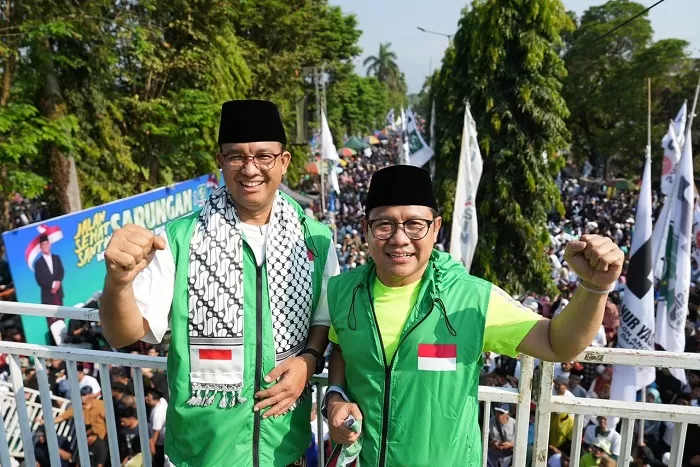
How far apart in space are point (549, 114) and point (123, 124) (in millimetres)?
9907

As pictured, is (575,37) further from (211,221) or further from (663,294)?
(211,221)

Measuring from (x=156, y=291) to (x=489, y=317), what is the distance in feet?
3.72

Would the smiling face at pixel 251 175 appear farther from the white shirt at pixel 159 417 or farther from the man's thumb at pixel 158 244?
the white shirt at pixel 159 417

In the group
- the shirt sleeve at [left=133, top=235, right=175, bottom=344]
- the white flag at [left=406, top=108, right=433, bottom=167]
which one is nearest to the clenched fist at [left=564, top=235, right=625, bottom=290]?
the shirt sleeve at [left=133, top=235, right=175, bottom=344]

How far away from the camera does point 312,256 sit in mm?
2018

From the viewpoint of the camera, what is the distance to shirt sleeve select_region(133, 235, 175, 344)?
1.70 meters

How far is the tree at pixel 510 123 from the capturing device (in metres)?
8.25

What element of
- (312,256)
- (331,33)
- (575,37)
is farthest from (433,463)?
(575,37)

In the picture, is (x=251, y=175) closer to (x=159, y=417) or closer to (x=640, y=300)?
(x=159, y=417)

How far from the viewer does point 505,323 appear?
5.59ft

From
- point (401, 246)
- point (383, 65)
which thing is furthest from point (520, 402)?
point (383, 65)

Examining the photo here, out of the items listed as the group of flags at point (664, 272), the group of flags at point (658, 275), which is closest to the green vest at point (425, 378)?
the group of flags at point (658, 275)

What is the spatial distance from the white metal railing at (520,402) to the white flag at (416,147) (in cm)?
836

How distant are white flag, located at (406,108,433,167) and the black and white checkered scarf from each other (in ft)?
28.2
